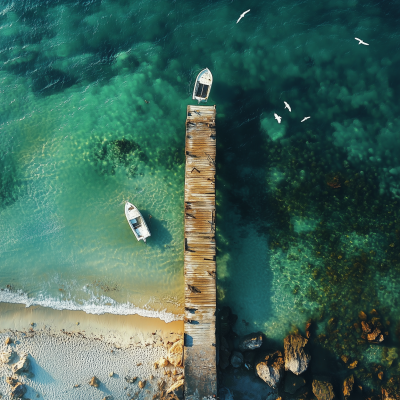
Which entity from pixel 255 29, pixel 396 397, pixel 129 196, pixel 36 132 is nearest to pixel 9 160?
pixel 36 132

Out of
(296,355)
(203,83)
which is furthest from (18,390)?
(203,83)

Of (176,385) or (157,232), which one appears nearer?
(176,385)

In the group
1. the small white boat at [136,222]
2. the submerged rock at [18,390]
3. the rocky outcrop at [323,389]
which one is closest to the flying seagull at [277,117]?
the small white boat at [136,222]

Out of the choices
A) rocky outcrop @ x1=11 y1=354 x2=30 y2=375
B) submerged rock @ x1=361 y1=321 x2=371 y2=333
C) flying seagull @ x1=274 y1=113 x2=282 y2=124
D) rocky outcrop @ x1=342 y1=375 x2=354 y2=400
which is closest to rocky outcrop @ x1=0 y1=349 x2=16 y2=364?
rocky outcrop @ x1=11 y1=354 x2=30 y2=375

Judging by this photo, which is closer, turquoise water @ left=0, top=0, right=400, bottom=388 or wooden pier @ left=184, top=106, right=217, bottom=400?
wooden pier @ left=184, top=106, right=217, bottom=400

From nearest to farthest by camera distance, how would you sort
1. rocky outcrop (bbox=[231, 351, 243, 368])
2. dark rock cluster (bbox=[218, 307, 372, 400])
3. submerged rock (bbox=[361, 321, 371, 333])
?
dark rock cluster (bbox=[218, 307, 372, 400]) → rocky outcrop (bbox=[231, 351, 243, 368]) → submerged rock (bbox=[361, 321, 371, 333])

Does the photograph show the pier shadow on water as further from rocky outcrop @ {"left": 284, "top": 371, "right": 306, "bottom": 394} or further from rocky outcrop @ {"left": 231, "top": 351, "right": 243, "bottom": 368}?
rocky outcrop @ {"left": 284, "top": 371, "right": 306, "bottom": 394}

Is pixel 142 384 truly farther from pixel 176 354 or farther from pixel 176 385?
pixel 176 354
